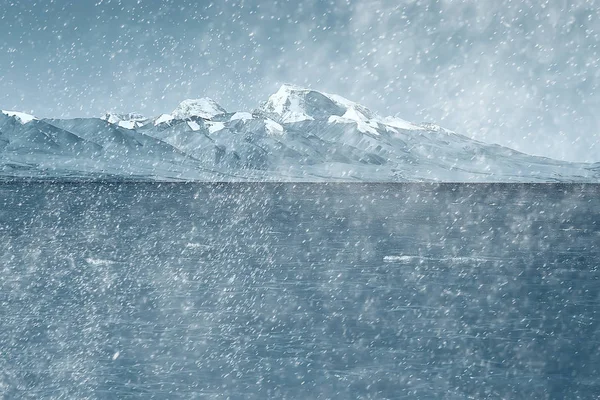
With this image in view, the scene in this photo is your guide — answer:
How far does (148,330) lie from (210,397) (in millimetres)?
8326

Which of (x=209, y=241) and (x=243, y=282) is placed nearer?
(x=243, y=282)

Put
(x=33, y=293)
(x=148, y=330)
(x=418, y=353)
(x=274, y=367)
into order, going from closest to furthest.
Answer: (x=274, y=367) < (x=418, y=353) < (x=148, y=330) < (x=33, y=293)

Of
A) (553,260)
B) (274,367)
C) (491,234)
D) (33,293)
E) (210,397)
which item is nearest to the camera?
(210,397)

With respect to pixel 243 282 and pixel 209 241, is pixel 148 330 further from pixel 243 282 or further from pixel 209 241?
pixel 209 241

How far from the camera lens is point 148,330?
24.2 m

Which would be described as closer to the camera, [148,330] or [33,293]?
[148,330]

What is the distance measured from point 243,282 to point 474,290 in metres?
13.9

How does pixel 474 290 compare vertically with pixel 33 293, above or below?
above

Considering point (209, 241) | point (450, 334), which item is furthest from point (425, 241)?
point (450, 334)

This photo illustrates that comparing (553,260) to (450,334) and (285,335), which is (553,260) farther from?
(285,335)

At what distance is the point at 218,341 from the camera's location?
74.0 ft

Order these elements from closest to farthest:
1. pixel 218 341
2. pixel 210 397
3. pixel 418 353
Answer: pixel 210 397
pixel 418 353
pixel 218 341

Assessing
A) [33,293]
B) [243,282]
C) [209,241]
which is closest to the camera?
[33,293]

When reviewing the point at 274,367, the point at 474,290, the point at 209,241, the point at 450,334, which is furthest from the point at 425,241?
the point at 274,367
